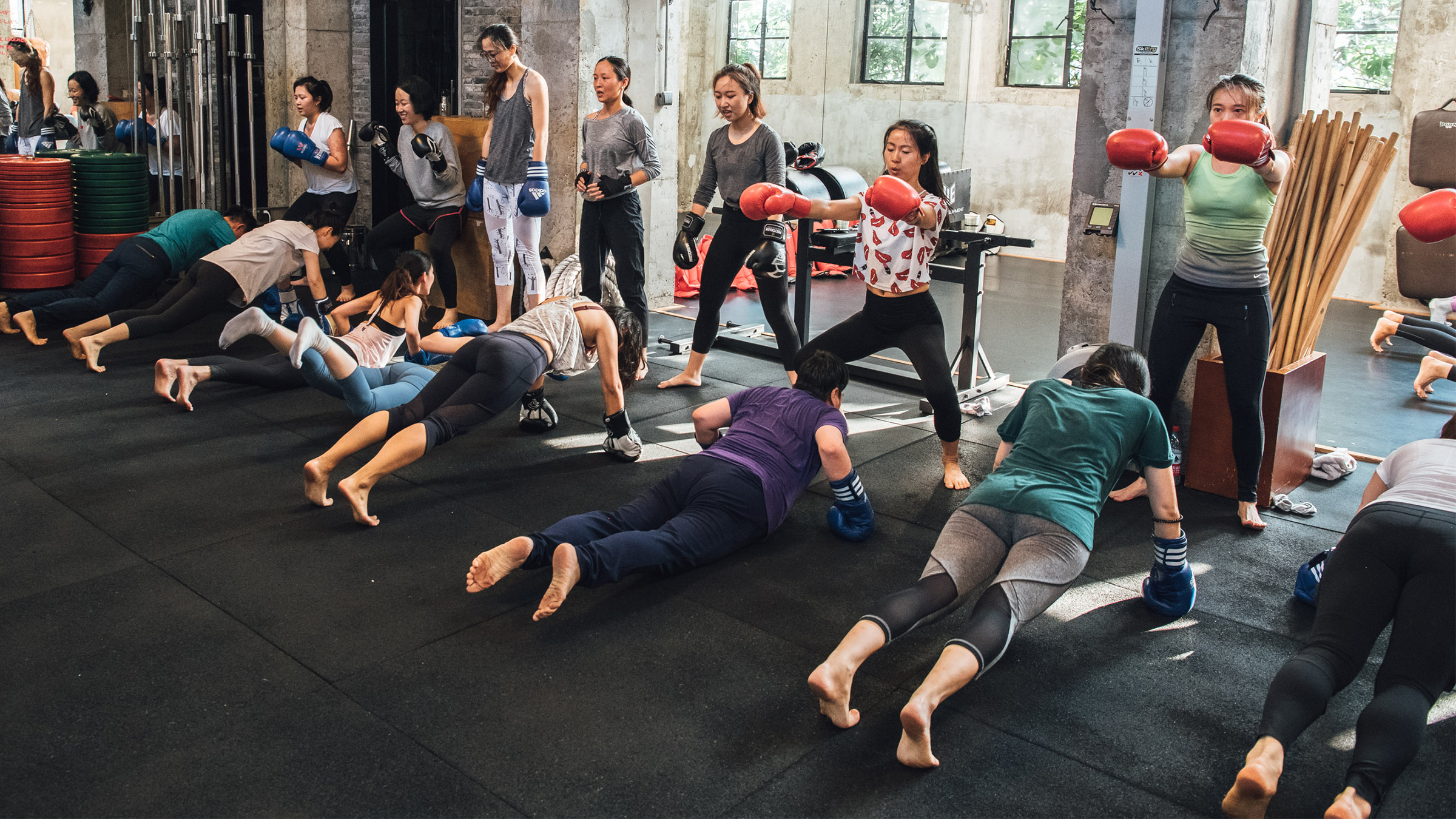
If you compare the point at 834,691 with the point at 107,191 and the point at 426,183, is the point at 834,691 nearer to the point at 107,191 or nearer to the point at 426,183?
the point at 426,183

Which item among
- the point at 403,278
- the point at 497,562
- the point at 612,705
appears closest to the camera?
the point at 612,705

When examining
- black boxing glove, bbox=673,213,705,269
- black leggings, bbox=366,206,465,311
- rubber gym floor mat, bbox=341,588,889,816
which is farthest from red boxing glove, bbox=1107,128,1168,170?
black leggings, bbox=366,206,465,311

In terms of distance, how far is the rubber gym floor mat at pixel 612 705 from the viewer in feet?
7.85

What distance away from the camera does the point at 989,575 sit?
9.44 ft

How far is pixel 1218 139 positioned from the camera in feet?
11.7

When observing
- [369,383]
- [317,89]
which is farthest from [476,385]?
[317,89]

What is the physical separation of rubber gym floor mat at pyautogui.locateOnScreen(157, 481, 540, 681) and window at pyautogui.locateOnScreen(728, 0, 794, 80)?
997cm

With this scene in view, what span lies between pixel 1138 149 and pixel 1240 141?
1.14 feet

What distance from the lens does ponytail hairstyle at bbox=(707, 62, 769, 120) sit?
17.1ft

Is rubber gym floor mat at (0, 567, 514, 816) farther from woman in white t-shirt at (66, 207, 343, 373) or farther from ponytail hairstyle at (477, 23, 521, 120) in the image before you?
ponytail hairstyle at (477, 23, 521, 120)

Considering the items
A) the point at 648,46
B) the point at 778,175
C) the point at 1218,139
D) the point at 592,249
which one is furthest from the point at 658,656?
the point at 648,46

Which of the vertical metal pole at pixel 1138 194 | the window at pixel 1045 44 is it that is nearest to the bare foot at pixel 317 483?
the vertical metal pole at pixel 1138 194

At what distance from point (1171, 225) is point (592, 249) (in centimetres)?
305

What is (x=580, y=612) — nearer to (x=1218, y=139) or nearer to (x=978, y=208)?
(x=1218, y=139)
